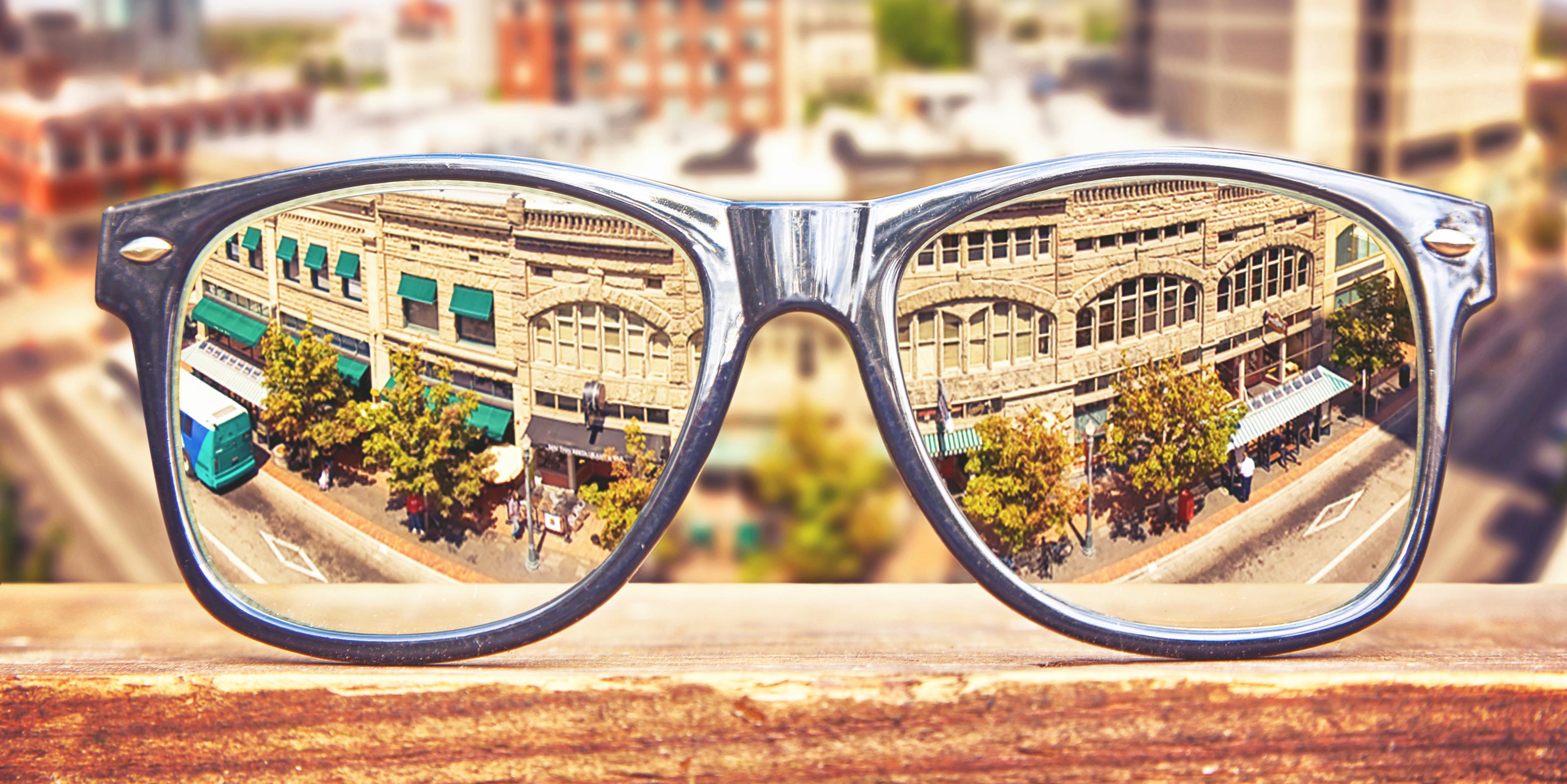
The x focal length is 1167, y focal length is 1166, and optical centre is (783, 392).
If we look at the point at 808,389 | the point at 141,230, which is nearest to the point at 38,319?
the point at 808,389

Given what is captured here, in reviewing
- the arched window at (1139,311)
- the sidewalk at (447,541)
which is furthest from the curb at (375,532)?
the arched window at (1139,311)

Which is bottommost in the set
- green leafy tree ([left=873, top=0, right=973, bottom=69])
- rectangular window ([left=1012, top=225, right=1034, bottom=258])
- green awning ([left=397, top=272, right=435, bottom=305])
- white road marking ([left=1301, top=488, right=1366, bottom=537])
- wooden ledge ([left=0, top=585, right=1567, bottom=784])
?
wooden ledge ([left=0, top=585, right=1567, bottom=784])

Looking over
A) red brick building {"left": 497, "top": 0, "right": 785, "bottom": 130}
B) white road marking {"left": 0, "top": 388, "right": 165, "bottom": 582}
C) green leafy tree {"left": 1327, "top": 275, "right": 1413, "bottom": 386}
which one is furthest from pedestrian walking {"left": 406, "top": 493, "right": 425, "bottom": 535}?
red brick building {"left": 497, "top": 0, "right": 785, "bottom": 130}

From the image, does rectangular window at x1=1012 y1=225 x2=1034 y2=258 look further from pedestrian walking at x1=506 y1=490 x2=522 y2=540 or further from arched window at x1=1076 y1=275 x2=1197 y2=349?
pedestrian walking at x1=506 y1=490 x2=522 y2=540

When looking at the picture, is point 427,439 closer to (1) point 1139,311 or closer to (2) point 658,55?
(1) point 1139,311

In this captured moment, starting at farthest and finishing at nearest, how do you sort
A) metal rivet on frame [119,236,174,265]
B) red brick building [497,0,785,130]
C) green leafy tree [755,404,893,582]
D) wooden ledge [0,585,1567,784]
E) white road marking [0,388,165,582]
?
red brick building [497,0,785,130]
white road marking [0,388,165,582]
green leafy tree [755,404,893,582]
metal rivet on frame [119,236,174,265]
wooden ledge [0,585,1567,784]

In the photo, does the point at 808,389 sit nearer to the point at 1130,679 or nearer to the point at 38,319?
the point at 1130,679
